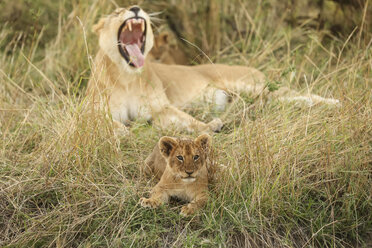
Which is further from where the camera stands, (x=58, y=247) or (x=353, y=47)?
(x=353, y=47)

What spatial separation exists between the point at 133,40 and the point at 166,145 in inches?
81.8

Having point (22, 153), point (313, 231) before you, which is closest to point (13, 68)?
point (22, 153)

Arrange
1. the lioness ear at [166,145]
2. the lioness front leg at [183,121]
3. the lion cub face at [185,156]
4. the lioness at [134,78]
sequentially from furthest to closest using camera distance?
1. the lioness at [134,78]
2. the lioness front leg at [183,121]
3. the lioness ear at [166,145]
4. the lion cub face at [185,156]

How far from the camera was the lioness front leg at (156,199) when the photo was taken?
3227mm

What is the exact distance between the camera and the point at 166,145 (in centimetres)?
333

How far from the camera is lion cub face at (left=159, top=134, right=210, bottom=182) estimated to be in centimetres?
316

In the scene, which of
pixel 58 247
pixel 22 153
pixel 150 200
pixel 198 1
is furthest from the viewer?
pixel 198 1

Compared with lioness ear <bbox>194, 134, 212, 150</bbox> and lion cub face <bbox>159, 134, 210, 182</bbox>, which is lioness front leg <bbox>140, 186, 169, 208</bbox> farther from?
lioness ear <bbox>194, 134, 212, 150</bbox>

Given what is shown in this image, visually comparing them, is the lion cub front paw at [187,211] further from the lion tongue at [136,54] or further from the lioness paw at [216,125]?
the lion tongue at [136,54]

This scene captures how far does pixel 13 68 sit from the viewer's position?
5992mm

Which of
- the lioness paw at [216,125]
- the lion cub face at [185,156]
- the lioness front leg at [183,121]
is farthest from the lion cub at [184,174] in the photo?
the lioness paw at [216,125]

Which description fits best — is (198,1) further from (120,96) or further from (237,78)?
(120,96)

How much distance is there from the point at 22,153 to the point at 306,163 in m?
2.12

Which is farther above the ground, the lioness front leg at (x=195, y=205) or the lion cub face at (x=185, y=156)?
the lion cub face at (x=185, y=156)
